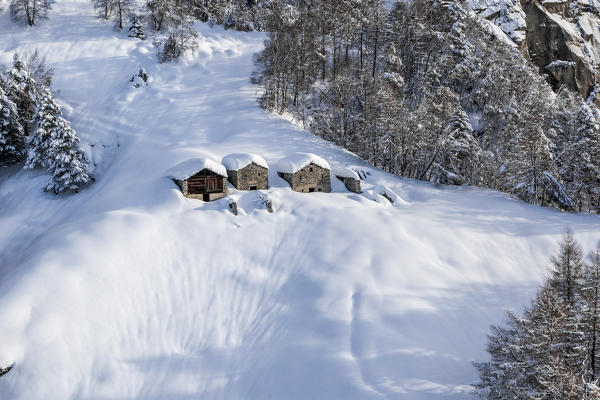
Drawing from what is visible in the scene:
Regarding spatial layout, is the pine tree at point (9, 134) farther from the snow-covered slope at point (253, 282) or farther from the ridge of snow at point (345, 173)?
the ridge of snow at point (345, 173)

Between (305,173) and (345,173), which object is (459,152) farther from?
(305,173)

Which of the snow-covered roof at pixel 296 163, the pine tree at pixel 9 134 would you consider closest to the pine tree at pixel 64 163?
the pine tree at pixel 9 134

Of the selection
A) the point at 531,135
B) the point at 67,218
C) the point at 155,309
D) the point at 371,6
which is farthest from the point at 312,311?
the point at 371,6

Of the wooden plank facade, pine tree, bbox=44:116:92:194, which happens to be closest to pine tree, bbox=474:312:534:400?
the wooden plank facade

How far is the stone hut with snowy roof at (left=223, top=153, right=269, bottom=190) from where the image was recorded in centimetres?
2997

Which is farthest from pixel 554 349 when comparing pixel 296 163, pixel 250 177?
pixel 250 177

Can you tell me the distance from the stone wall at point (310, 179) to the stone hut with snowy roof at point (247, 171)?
1.99m

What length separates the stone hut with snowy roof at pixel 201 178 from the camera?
27.9 meters

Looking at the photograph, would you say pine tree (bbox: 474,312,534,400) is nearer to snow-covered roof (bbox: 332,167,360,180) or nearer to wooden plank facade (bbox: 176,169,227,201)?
snow-covered roof (bbox: 332,167,360,180)

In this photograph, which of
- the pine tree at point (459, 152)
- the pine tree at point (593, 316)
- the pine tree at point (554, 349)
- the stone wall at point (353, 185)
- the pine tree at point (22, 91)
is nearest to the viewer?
the pine tree at point (554, 349)

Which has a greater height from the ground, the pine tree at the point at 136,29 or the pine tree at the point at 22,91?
the pine tree at the point at 136,29

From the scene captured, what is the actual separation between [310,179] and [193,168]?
9.28 metres

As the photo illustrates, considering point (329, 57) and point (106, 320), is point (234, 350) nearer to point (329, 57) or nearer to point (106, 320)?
point (106, 320)

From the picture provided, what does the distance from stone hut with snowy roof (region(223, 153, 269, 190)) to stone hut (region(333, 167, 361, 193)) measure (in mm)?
6373
